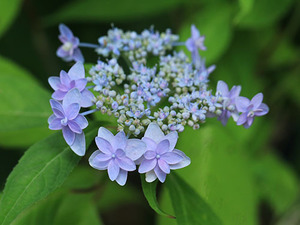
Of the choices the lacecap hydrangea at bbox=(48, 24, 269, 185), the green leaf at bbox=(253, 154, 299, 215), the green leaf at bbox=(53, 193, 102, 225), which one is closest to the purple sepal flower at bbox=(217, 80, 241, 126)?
the lacecap hydrangea at bbox=(48, 24, 269, 185)

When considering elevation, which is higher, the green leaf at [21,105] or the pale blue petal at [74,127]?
the green leaf at [21,105]

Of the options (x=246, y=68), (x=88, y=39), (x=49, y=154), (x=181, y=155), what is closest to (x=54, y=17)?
(x=88, y=39)

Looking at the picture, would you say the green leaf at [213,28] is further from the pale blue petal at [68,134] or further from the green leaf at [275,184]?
the pale blue petal at [68,134]

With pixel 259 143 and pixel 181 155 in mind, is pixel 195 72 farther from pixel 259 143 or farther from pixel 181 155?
pixel 259 143

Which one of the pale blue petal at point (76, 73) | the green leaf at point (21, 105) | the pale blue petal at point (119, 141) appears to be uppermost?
the green leaf at point (21, 105)

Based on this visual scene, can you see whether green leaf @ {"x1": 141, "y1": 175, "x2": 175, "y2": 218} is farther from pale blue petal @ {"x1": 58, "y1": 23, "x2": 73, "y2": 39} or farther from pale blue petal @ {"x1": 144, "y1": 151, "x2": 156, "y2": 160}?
pale blue petal @ {"x1": 58, "y1": 23, "x2": 73, "y2": 39}

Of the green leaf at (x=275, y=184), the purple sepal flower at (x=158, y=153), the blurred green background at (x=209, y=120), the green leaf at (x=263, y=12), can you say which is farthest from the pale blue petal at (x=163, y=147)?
the green leaf at (x=275, y=184)
